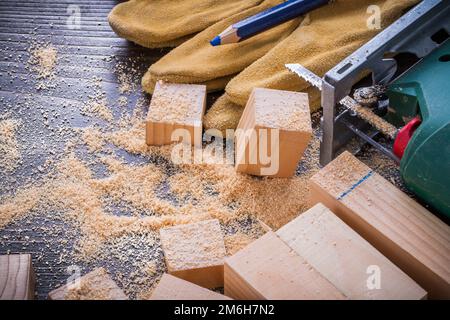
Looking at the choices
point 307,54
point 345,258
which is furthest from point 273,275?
point 307,54

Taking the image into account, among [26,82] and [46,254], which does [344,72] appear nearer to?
[46,254]

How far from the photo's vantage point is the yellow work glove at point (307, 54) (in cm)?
140

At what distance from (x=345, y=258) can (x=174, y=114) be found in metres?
0.52

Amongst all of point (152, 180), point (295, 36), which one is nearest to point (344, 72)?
point (295, 36)

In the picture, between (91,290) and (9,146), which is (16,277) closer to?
(91,290)

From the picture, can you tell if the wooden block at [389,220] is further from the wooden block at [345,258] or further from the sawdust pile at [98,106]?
the sawdust pile at [98,106]

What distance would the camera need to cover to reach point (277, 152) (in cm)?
126

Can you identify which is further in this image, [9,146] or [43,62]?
[43,62]

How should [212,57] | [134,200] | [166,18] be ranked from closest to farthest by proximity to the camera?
[134,200] < [212,57] < [166,18]

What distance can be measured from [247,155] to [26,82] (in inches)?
25.2

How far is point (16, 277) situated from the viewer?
1.06 metres

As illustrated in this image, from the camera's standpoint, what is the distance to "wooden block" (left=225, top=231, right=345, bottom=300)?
1.00 metres

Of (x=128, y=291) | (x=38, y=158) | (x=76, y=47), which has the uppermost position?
(x=76, y=47)

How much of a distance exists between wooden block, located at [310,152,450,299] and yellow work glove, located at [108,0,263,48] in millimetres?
594
